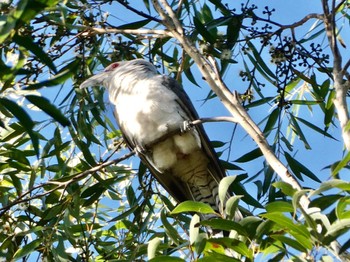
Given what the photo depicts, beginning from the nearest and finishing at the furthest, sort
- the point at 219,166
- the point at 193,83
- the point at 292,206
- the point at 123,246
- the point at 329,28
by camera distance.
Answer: the point at 292,206
the point at 329,28
the point at 123,246
the point at 219,166
the point at 193,83

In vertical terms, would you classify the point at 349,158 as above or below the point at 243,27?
below

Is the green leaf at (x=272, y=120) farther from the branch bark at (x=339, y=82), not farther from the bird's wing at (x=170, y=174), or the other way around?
the branch bark at (x=339, y=82)

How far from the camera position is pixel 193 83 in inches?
161

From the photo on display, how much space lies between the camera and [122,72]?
4.02 metres

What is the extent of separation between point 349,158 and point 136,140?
5.85 ft

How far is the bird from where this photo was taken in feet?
12.7

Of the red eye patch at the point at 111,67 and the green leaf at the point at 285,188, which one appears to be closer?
the green leaf at the point at 285,188

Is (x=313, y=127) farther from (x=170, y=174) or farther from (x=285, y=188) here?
(x=285, y=188)

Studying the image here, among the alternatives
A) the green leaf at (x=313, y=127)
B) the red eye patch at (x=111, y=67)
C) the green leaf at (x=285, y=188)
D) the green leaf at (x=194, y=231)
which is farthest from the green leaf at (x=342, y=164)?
the red eye patch at (x=111, y=67)

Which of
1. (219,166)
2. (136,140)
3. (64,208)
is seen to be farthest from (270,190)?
(64,208)

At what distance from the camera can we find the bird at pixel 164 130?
12.7 feet

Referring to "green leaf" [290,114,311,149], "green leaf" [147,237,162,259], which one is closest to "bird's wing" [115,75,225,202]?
"green leaf" [290,114,311,149]

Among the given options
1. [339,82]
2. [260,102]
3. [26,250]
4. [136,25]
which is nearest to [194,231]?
[339,82]

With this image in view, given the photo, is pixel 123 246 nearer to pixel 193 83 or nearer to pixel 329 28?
pixel 193 83
